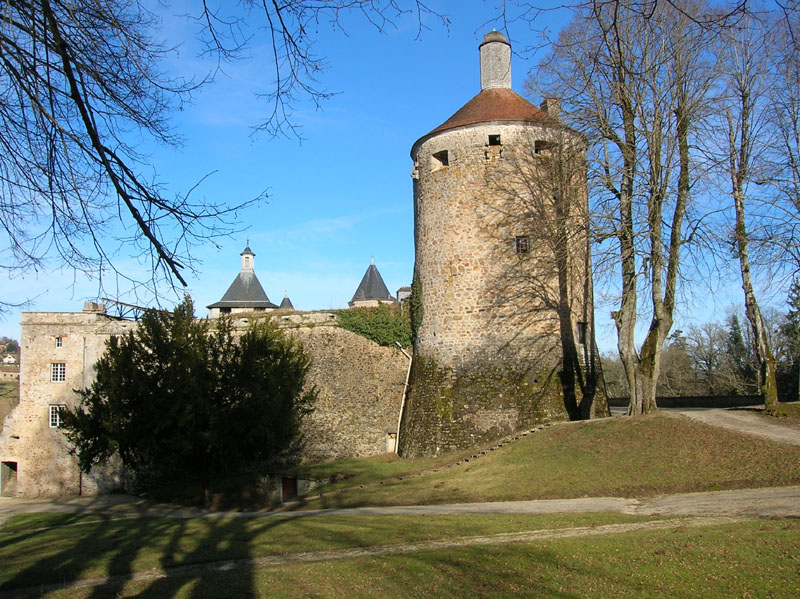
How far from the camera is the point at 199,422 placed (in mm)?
17031

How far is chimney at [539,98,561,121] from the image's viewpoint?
57.6 feet

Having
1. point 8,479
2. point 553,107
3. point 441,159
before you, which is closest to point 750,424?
point 553,107

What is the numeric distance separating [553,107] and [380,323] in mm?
8690

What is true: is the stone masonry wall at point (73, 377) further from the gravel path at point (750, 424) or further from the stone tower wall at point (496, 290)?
the gravel path at point (750, 424)

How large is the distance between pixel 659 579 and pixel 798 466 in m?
6.35

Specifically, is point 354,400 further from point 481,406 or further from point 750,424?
point 750,424

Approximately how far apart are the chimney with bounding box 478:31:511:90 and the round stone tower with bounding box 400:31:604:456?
1444 mm

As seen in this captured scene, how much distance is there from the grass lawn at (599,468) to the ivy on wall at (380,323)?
545 centimetres

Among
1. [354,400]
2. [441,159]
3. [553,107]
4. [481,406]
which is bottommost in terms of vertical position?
[481,406]

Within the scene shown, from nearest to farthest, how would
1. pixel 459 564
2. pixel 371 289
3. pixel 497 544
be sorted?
pixel 459 564
pixel 497 544
pixel 371 289

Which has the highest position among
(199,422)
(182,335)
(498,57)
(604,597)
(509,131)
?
(498,57)

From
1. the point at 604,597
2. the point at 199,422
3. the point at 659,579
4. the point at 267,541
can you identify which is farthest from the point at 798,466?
the point at 199,422

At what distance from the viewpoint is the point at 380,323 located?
22047mm

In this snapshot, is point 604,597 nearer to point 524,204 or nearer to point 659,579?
point 659,579
